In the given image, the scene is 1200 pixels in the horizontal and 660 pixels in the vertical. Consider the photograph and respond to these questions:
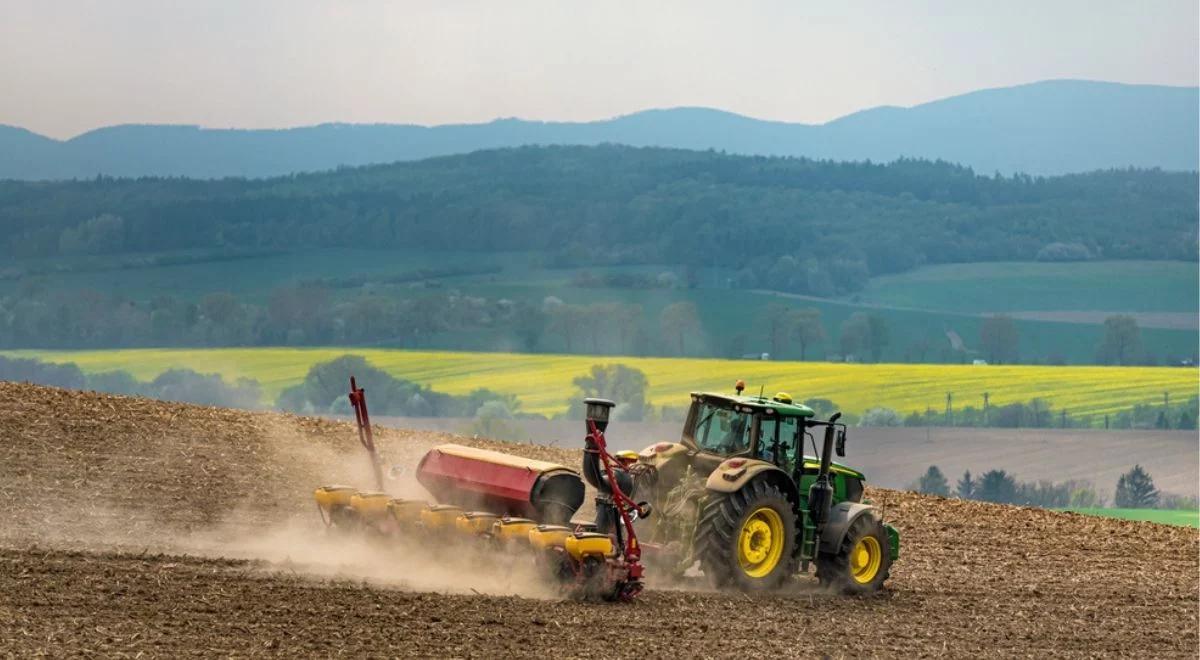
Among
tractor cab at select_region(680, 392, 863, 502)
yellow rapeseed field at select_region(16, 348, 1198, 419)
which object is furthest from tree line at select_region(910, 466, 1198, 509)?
tractor cab at select_region(680, 392, 863, 502)

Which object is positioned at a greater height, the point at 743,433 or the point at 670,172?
the point at 670,172

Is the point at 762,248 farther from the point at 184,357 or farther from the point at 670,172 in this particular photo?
the point at 184,357

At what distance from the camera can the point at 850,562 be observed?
16.5 meters

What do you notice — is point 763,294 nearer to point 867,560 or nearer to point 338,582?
point 867,560

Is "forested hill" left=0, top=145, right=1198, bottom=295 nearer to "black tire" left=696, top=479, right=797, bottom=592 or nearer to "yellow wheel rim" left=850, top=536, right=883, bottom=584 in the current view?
"yellow wheel rim" left=850, top=536, right=883, bottom=584

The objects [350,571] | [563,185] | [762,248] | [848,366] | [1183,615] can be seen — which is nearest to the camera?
[350,571]

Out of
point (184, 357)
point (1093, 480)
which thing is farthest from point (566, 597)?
point (184, 357)

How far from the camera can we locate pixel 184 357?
105 m

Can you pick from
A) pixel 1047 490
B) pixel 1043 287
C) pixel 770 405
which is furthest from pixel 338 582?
pixel 1043 287

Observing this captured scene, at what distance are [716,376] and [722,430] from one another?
232 ft

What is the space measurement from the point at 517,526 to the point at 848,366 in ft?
255

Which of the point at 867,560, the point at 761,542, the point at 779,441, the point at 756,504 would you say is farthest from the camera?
the point at 867,560

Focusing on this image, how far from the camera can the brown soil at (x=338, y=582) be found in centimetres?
1259

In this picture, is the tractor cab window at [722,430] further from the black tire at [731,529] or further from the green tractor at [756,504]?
the black tire at [731,529]
